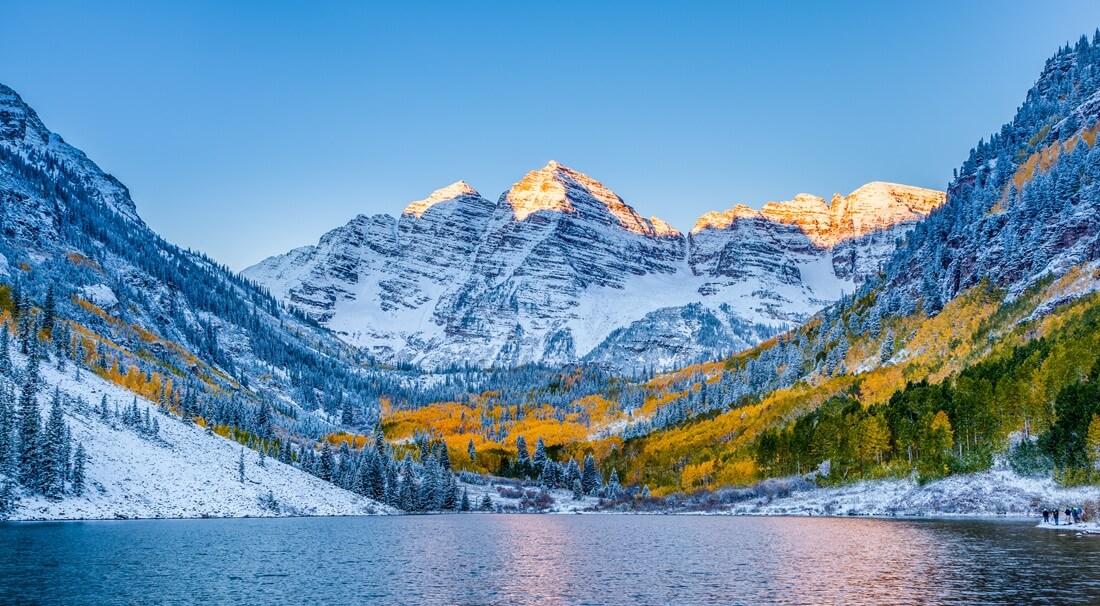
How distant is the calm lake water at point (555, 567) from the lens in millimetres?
47500

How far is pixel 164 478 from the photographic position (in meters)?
132

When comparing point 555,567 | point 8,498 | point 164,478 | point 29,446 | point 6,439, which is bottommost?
point 555,567

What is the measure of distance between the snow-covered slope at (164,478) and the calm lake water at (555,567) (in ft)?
76.7

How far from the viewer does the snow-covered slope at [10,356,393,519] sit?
119 m

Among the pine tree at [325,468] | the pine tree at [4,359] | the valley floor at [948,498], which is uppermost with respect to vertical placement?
the pine tree at [4,359]

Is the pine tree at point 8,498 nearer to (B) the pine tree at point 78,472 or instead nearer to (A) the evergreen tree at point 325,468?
(B) the pine tree at point 78,472

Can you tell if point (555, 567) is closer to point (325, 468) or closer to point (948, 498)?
point (948, 498)

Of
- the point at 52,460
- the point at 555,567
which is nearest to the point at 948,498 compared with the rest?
the point at 555,567

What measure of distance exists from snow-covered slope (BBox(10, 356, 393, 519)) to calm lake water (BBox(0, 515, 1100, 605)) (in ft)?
76.7

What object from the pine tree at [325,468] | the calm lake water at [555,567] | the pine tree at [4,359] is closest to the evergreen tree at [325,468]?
the pine tree at [325,468]

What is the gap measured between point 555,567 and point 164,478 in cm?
9035

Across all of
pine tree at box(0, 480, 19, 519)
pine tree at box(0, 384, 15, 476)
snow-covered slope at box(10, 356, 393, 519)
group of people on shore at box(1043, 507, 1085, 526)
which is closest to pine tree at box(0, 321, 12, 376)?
snow-covered slope at box(10, 356, 393, 519)

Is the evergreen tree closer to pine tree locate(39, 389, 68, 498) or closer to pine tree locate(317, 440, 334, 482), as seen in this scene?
pine tree locate(317, 440, 334, 482)

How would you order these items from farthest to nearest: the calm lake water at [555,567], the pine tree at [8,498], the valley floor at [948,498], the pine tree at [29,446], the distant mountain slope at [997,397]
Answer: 1. the distant mountain slope at [997,397]
2. the pine tree at [29,446]
3. the valley floor at [948,498]
4. the pine tree at [8,498]
5. the calm lake water at [555,567]
